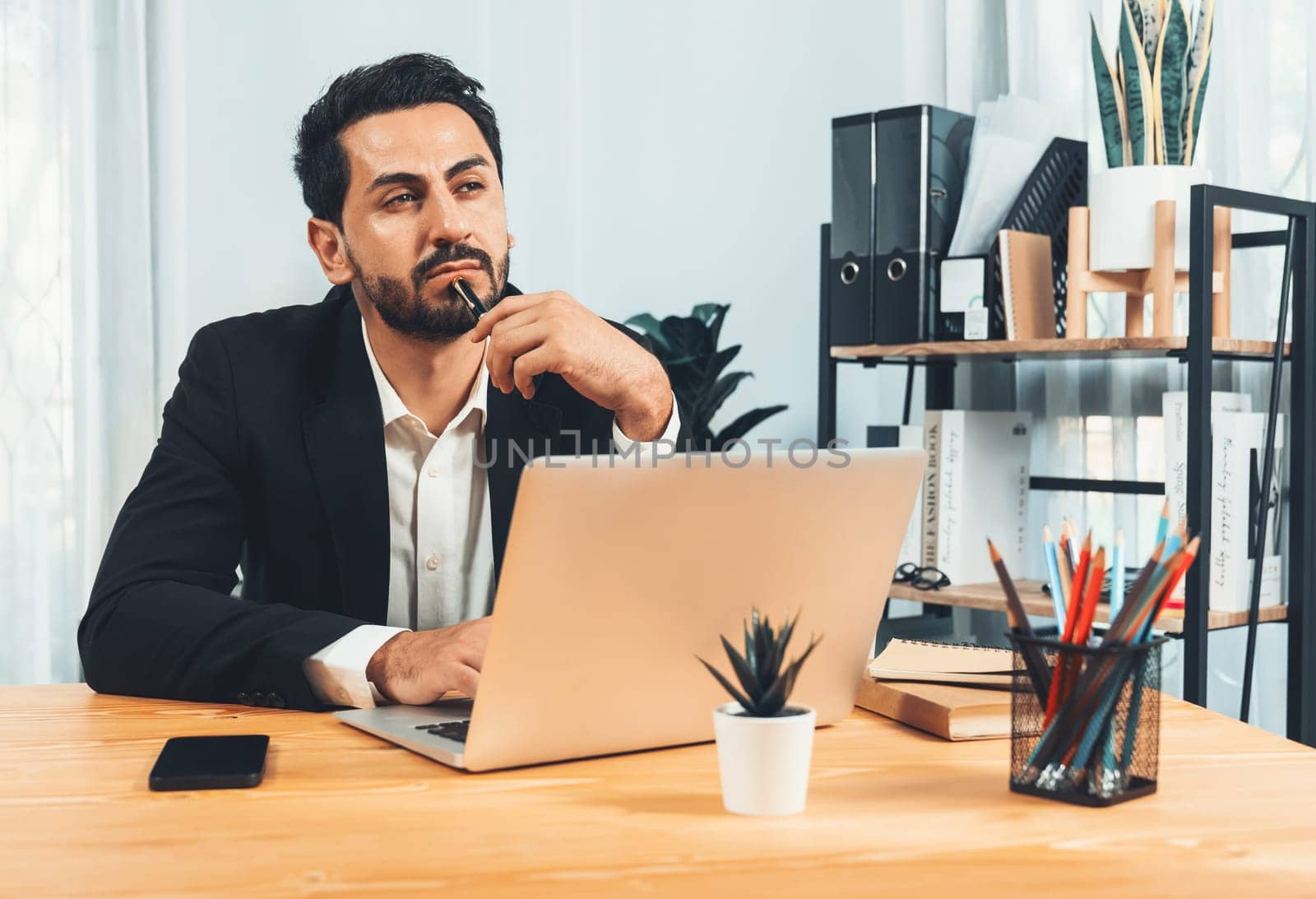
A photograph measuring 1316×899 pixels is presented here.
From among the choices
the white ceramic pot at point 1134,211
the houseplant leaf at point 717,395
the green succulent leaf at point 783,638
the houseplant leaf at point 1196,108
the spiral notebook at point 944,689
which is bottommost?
the spiral notebook at point 944,689

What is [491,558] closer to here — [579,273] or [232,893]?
[232,893]

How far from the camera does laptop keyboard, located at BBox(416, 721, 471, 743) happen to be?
2.93ft

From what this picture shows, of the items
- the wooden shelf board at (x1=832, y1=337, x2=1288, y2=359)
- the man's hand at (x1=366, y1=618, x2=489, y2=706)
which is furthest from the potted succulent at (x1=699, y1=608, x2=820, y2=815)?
the wooden shelf board at (x1=832, y1=337, x2=1288, y2=359)

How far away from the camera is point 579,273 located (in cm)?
293

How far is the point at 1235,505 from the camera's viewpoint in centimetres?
188

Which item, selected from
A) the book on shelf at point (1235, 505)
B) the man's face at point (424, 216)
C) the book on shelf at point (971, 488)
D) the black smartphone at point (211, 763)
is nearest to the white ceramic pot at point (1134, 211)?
the book on shelf at point (1235, 505)

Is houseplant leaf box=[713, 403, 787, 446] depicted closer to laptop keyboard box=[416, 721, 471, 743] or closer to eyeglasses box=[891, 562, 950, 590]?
eyeglasses box=[891, 562, 950, 590]

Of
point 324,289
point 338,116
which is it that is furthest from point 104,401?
point 338,116

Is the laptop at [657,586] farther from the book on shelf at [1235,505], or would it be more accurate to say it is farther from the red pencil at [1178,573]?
the book on shelf at [1235,505]

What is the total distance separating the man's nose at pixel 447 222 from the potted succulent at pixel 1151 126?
40.4 inches

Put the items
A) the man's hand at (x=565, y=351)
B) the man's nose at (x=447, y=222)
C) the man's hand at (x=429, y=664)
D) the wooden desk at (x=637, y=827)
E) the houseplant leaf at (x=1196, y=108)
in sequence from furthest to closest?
the houseplant leaf at (x=1196, y=108) → the man's nose at (x=447, y=222) → the man's hand at (x=565, y=351) → the man's hand at (x=429, y=664) → the wooden desk at (x=637, y=827)

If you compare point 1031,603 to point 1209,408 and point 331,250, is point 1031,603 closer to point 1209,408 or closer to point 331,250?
point 1209,408

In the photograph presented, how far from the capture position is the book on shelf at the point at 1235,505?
73.7 inches

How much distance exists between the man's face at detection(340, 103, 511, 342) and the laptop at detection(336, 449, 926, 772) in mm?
738
